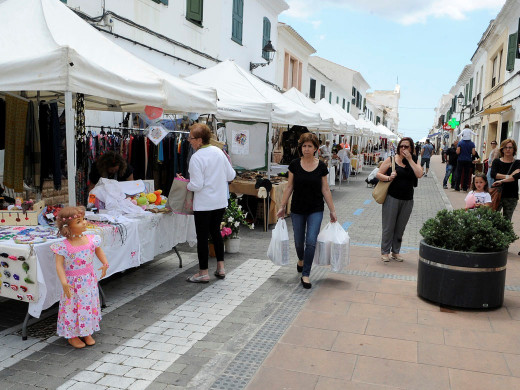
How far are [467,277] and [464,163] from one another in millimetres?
11755

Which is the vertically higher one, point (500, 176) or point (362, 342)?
point (500, 176)

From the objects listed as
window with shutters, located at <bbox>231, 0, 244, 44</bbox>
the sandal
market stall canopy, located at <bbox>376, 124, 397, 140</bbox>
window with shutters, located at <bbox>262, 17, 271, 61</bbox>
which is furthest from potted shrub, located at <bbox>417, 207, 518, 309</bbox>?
market stall canopy, located at <bbox>376, 124, 397, 140</bbox>

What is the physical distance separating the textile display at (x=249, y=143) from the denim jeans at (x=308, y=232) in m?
4.92

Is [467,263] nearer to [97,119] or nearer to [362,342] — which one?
[362,342]

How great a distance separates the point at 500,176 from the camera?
280 inches

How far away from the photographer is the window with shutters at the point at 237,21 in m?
14.5

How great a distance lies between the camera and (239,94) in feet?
30.9

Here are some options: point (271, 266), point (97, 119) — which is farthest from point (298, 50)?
point (271, 266)

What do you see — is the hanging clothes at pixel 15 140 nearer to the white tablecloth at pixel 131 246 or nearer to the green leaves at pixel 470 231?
the white tablecloth at pixel 131 246

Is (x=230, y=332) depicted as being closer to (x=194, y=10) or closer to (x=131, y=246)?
(x=131, y=246)

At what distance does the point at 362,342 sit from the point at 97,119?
679 centimetres

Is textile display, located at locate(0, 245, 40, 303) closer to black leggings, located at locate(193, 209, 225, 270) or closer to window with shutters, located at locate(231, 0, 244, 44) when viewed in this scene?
black leggings, located at locate(193, 209, 225, 270)

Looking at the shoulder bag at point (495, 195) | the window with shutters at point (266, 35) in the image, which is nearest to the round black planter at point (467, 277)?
the shoulder bag at point (495, 195)

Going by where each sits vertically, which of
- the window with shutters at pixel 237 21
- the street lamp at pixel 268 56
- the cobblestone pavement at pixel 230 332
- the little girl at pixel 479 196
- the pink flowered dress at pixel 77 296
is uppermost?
the window with shutters at pixel 237 21
